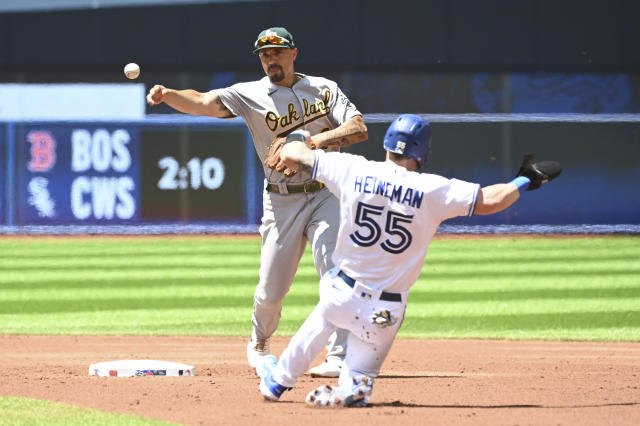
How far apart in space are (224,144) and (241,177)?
2.42 feet

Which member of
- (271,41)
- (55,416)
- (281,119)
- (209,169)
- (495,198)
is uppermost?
(271,41)

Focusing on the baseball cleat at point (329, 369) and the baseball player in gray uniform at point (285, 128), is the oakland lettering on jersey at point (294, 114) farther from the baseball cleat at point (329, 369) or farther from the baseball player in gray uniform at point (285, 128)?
the baseball cleat at point (329, 369)

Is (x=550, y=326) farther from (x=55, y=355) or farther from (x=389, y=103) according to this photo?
(x=389, y=103)

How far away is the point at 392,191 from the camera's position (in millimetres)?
4918

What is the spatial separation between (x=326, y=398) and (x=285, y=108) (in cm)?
182

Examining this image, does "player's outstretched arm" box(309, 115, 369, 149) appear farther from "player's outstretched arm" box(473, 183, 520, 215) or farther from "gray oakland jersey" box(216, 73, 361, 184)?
"player's outstretched arm" box(473, 183, 520, 215)

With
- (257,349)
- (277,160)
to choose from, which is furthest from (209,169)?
(277,160)

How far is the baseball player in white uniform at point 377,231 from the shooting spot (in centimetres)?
492

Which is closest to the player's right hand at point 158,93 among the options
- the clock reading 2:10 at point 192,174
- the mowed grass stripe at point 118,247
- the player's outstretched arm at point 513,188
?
the player's outstretched arm at point 513,188

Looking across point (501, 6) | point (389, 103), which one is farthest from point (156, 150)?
point (501, 6)

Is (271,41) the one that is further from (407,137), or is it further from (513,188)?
(513,188)

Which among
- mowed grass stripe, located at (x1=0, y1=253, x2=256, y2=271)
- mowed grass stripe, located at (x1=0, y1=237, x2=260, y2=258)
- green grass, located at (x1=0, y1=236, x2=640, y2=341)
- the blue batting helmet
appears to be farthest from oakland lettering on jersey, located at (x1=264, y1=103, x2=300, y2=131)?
mowed grass stripe, located at (x1=0, y1=237, x2=260, y2=258)

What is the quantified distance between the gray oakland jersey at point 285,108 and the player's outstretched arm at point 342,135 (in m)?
0.13

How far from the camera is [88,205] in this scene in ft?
69.3
